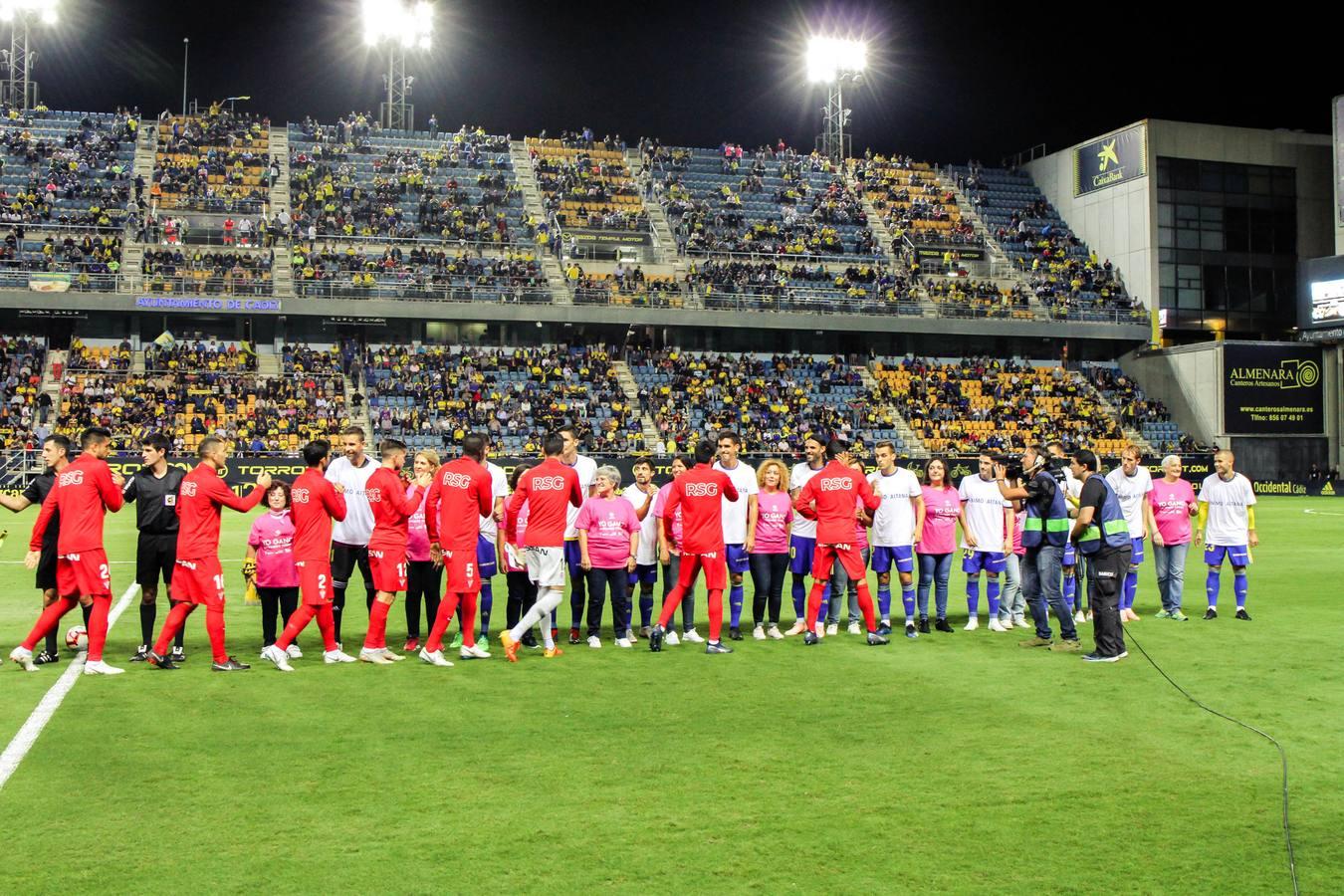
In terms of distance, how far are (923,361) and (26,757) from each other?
163 feet

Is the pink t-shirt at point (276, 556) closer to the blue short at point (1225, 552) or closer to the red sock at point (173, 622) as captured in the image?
the red sock at point (173, 622)

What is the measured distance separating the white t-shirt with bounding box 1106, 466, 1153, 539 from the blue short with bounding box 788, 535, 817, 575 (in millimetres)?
4305

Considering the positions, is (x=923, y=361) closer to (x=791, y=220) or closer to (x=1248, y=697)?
(x=791, y=220)

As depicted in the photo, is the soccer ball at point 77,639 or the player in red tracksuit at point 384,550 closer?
the player in red tracksuit at point 384,550

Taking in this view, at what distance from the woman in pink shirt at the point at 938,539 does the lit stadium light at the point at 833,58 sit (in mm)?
53543

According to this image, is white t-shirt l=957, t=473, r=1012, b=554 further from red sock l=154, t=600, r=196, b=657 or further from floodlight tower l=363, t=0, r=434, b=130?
floodlight tower l=363, t=0, r=434, b=130

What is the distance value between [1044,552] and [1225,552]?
4.37 meters

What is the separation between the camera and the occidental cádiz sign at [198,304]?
45.6 meters

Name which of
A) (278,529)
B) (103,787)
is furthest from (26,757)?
(278,529)

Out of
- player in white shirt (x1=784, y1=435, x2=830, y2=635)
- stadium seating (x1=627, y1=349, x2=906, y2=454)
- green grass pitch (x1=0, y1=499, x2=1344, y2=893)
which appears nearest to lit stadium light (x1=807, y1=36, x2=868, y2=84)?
stadium seating (x1=627, y1=349, x2=906, y2=454)

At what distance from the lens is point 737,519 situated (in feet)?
43.2

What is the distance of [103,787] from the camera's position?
686 centimetres

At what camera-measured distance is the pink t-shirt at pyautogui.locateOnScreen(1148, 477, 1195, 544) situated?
14.6 meters

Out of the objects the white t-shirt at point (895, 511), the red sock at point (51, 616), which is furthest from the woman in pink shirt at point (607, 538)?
the red sock at point (51, 616)
